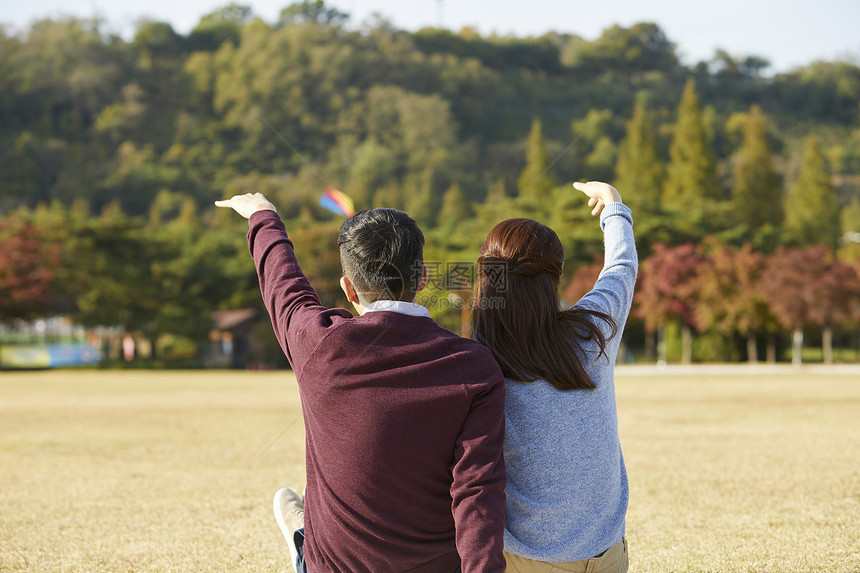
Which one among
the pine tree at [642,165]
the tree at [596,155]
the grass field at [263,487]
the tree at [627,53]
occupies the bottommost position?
the grass field at [263,487]

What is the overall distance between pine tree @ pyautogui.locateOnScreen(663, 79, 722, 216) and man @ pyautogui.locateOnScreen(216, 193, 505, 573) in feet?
138

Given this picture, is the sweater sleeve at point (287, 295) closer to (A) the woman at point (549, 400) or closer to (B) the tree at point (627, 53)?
(A) the woman at point (549, 400)

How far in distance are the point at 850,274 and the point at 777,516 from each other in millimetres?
26947

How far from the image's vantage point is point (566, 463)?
2.18m

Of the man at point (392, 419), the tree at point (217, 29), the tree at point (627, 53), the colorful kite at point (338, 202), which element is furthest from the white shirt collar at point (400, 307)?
the tree at point (627, 53)

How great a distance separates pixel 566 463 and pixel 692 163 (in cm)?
4424

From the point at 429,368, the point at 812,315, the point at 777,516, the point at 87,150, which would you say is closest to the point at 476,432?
the point at 429,368

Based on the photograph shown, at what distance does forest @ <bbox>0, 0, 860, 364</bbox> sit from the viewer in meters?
31.2

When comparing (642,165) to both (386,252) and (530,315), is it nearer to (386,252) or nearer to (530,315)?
(530,315)

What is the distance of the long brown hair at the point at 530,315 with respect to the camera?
6.98ft

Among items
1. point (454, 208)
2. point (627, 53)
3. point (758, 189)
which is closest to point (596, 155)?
point (454, 208)

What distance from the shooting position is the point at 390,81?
100 meters

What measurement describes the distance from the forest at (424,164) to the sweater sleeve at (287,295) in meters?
1.72

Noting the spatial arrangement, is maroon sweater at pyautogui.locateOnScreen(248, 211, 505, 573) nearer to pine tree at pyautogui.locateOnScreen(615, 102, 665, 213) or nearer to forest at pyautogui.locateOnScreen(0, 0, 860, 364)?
forest at pyautogui.locateOnScreen(0, 0, 860, 364)
